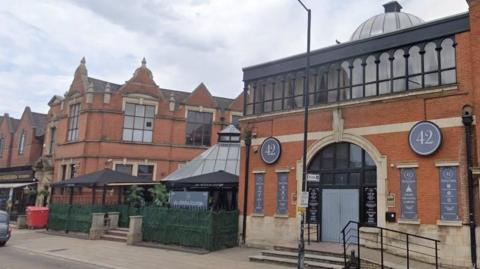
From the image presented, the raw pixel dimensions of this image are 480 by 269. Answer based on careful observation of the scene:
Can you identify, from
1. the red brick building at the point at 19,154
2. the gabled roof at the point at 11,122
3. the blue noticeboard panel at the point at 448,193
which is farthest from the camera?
the gabled roof at the point at 11,122

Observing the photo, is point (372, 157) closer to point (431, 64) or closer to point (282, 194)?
point (431, 64)

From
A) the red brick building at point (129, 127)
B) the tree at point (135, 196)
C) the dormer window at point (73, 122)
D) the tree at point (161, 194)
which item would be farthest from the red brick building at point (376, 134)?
the dormer window at point (73, 122)

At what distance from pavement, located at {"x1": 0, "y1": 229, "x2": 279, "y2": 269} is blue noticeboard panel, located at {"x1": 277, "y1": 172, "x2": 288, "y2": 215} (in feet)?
6.46

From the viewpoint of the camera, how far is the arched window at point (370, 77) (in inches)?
664

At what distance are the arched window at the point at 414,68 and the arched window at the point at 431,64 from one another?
0.22 metres

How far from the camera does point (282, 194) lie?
60.5ft

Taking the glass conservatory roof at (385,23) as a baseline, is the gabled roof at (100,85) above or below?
below

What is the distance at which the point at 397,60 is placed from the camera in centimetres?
1634

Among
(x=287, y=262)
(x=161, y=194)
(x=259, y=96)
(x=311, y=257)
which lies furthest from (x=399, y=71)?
(x=161, y=194)

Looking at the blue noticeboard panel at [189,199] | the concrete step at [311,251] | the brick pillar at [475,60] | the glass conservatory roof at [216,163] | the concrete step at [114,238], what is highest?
the brick pillar at [475,60]

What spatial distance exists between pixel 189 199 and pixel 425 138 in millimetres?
10290

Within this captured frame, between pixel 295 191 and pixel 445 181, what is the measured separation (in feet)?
19.3

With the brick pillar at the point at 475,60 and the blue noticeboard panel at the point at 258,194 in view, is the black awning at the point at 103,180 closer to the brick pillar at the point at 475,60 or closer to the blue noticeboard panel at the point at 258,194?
the blue noticeboard panel at the point at 258,194

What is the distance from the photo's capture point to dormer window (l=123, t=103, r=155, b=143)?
3378 centimetres
